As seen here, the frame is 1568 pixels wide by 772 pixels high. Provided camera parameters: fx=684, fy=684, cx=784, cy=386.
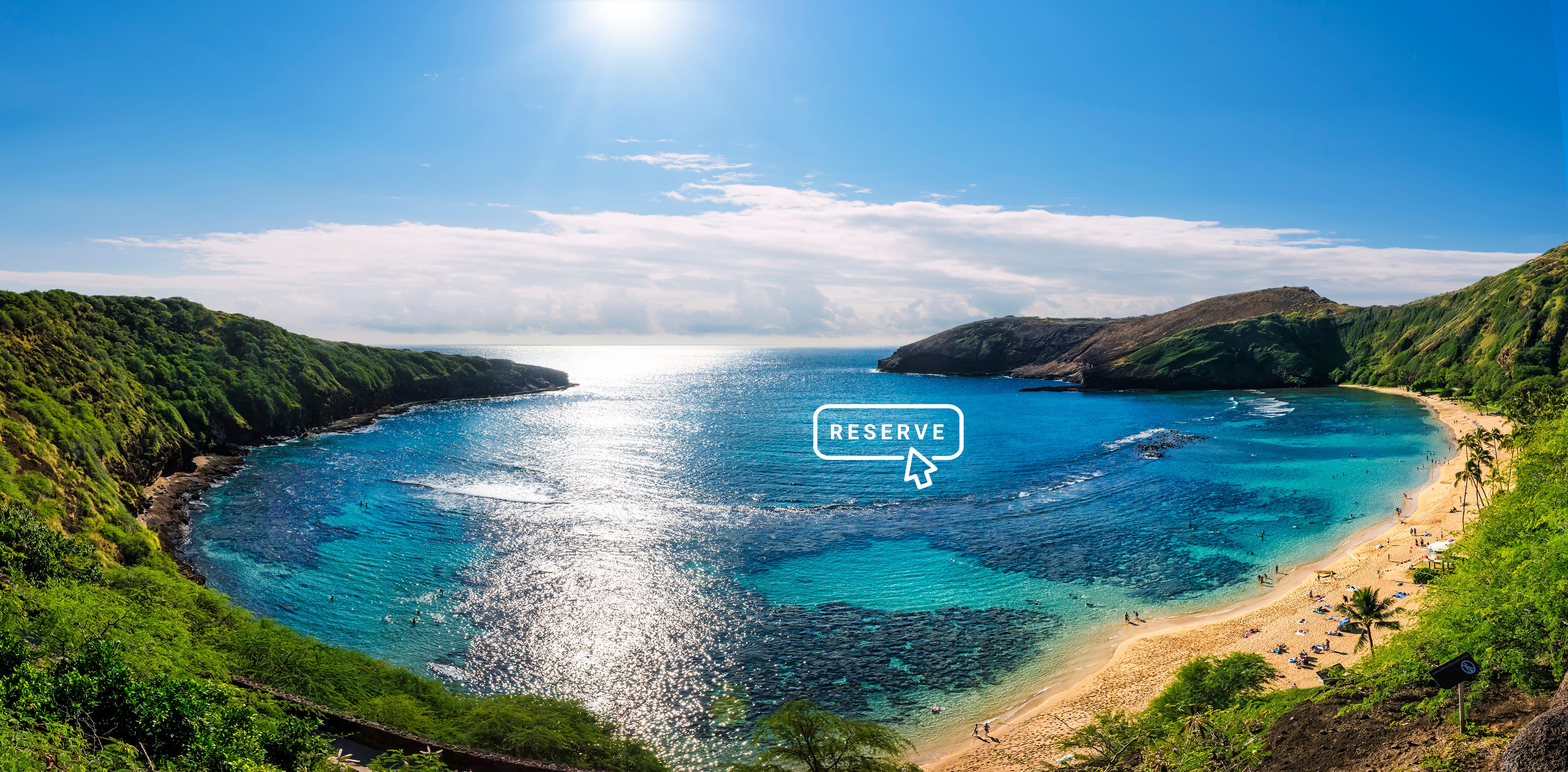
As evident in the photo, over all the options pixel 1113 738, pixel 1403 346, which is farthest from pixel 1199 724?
pixel 1403 346

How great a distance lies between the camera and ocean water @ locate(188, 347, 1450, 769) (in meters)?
39.5

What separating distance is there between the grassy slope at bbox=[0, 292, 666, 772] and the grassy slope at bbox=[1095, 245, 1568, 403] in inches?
5750

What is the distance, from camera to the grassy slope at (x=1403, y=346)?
124062 mm

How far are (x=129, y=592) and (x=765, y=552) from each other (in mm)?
39858

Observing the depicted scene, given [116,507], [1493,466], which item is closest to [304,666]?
[116,507]

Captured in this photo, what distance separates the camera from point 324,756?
23344 mm

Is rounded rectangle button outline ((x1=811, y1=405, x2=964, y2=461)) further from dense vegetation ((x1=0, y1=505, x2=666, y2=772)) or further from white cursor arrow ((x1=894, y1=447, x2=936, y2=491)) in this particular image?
dense vegetation ((x1=0, y1=505, x2=666, y2=772))

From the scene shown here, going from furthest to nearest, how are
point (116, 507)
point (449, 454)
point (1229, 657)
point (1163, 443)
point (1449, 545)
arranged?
1. point (1163, 443)
2. point (449, 454)
3. point (116, 507)
4. point (1449, 545)
5. point (1229, 657)

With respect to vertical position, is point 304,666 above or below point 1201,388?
below

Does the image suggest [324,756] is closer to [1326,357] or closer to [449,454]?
[449,454]

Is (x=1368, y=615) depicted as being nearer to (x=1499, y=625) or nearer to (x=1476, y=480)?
(x=1499, y=625)

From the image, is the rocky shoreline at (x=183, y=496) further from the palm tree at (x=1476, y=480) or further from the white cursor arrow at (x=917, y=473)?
the palm tree at (x=1476, y=480)

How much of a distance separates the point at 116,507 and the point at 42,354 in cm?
3505

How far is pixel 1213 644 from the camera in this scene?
138ft
